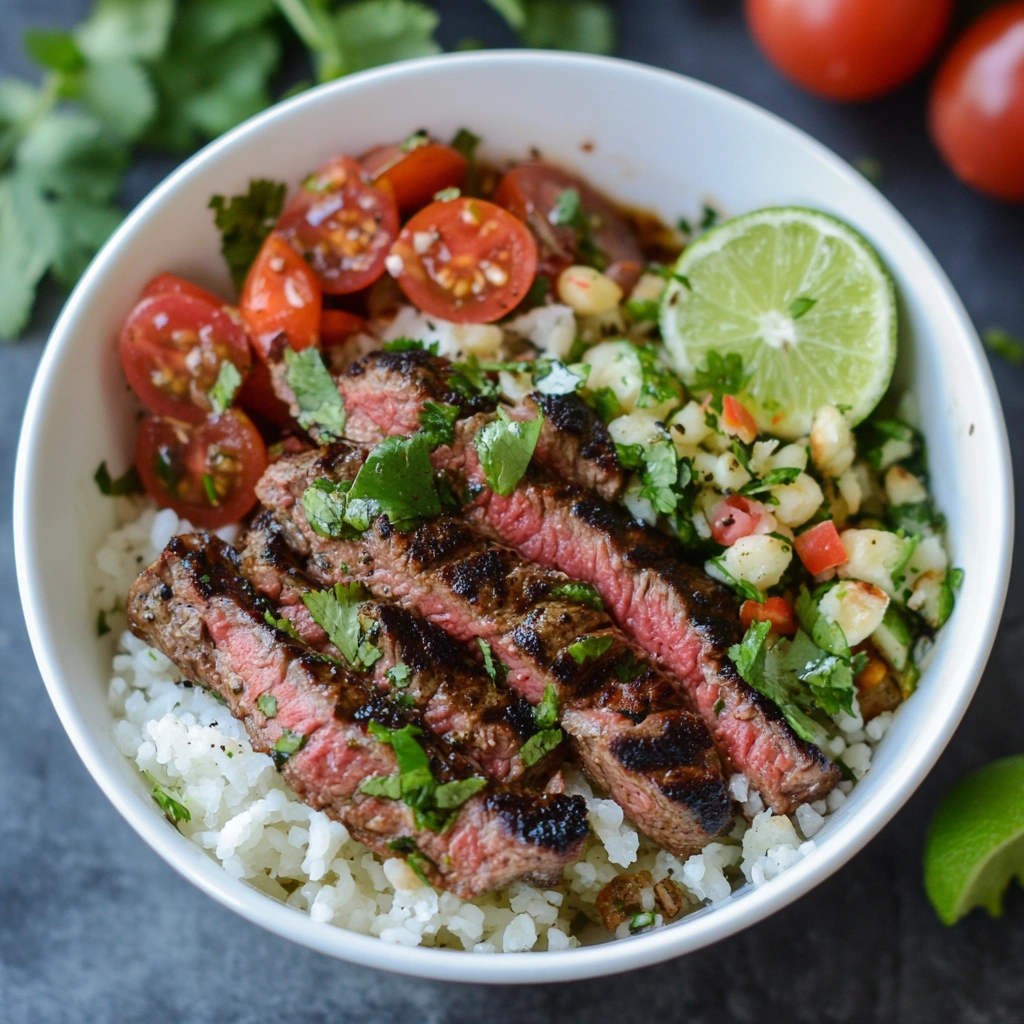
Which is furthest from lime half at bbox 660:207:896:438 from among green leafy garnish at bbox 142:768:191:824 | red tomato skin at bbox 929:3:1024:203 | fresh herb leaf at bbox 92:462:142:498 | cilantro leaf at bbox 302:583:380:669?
green leafy garnish at bbox 142:768:191:824

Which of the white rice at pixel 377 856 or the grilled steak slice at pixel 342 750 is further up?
the grilled steak slice at pixel 342 750

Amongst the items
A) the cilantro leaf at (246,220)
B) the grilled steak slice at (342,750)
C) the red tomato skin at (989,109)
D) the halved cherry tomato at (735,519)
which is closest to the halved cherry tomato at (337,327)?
the cilantro leaf at (246,220)

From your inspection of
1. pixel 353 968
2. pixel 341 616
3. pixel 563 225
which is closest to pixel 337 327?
pixel 563 225

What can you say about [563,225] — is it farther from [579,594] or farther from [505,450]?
[579,594]

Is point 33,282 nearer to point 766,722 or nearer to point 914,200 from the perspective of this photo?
point 766,722

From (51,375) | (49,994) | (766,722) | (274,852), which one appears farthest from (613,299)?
Answer: (49,994)

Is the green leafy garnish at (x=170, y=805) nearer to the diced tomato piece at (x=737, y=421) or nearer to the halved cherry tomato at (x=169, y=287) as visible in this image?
the halved cherry tomato at (x=169, y=287)
